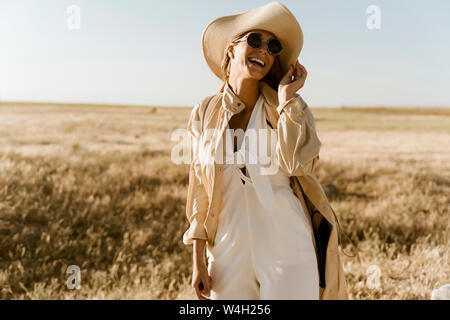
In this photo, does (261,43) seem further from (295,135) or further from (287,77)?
(295,135)

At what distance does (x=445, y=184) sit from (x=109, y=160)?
8.87 meters

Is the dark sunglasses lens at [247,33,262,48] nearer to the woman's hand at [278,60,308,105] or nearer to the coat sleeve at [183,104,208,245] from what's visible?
the woman's hand at [278,60,308,105]

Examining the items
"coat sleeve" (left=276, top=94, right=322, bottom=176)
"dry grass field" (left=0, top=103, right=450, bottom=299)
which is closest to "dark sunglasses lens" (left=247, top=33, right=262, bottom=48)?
"coat sleeve" (left=276, top=94, right=322, bottom=176)

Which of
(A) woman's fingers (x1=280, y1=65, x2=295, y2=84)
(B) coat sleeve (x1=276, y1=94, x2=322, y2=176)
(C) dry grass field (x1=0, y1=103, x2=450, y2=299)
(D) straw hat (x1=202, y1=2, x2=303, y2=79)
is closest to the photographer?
(B) coat sleeve (x1=276, y1=94, x2=322, y2=176)

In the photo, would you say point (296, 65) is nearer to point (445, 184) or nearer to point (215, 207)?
point (215, 207)

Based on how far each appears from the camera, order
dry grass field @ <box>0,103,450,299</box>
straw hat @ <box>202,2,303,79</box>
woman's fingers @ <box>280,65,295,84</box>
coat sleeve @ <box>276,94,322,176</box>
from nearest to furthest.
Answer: coat sleeve @ <box>276,94,322,176</box>, woman's fingers @ <box>280,65,295,84</box>, straw hat @ <box>202,2,303,79</box>, dry grass field @ <box>0,103,450,299</box>

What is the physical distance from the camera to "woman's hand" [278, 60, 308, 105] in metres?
2.28

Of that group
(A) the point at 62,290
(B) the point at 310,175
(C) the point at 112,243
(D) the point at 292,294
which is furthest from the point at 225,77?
(C) the point at 112,243

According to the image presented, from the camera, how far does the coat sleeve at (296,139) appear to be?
2195mm

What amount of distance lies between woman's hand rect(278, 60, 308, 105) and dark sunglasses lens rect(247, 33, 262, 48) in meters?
0.26

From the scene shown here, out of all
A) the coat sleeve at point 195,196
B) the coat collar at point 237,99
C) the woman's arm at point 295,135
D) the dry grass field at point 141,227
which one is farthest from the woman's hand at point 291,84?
the dry grass field at point 141,227

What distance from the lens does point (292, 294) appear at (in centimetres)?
221

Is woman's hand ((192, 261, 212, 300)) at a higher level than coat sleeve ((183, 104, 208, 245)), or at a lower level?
lower

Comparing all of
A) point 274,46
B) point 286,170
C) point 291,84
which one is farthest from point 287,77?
point 286,170
